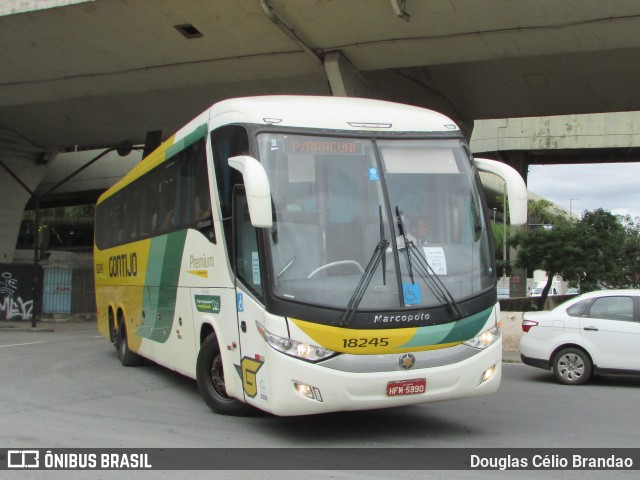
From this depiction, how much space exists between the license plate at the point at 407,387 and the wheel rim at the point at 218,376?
2606mm

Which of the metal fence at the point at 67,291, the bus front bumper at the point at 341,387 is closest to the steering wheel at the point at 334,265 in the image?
the bus front bumper at the point at 341,387

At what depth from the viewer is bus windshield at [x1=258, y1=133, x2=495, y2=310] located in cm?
658

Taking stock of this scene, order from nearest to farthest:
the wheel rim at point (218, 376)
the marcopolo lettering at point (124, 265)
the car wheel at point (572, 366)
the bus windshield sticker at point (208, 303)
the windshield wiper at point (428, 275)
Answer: the windshield wiper at point (428, 275), the bus windshield sticker at point (208, 303), the wheel rim at point (218, 376), the car wheel at point (572, 366), the marcopolo lettering at point (124, 265)

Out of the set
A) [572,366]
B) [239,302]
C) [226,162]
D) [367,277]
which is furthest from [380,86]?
[367,277]

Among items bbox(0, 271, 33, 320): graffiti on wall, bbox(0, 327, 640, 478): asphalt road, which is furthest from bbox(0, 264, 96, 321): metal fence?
bbox(0, 327, 640, 478): asphalt road

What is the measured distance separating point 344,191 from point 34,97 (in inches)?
681

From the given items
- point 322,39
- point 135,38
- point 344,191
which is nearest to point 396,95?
point 322,39

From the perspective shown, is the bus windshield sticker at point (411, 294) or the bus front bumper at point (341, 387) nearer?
the bus front bumper at point (341, 387)

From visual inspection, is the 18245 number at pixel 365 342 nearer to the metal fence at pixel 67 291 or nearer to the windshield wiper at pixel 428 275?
the windshield wiper at pixel 428 275

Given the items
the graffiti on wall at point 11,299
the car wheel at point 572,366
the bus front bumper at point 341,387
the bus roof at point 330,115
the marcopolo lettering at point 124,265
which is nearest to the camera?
the bus front bumper at point 341,387

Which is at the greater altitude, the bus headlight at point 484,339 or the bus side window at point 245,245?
the bus side window at point 245,245

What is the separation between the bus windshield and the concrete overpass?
7626 millimetres

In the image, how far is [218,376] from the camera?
8.42 meters

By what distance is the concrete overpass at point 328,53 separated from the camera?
47.6 ft
